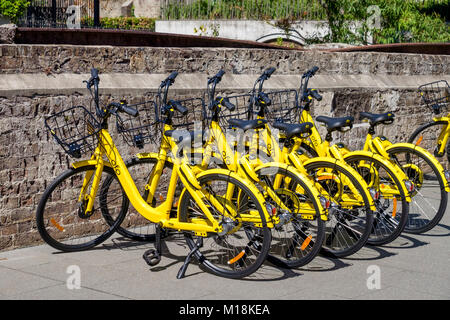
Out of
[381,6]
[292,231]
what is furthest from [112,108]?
[381,6]

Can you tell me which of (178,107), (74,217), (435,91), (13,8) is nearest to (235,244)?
(178,107)

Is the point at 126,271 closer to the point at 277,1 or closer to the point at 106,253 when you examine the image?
A: the point at 106,253

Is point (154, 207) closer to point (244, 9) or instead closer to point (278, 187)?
point (278, 187)

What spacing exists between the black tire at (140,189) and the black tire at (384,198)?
1.53 metres

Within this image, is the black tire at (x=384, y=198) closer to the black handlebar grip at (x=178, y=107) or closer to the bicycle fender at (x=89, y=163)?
the black handlebar grip at (x=178, y=107)

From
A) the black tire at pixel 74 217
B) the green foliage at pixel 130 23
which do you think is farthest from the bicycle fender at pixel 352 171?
the green foliage at pixel 130 23

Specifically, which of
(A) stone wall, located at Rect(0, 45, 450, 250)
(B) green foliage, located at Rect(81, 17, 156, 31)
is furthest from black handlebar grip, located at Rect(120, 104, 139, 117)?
(B) green foliage, located at Rect(81, 17, 156, 31)

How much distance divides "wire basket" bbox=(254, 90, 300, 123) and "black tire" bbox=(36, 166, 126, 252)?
4.59 ft

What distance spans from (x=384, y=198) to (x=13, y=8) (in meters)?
17.1

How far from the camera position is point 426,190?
7.96 m

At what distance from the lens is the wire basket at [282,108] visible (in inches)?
271

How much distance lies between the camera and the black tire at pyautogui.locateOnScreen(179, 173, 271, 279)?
5434mm

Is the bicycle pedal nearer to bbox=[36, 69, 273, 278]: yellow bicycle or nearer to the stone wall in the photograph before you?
bbox=[36, 69, 273, 278]: yellow bicycle

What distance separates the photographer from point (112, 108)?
6078mm
